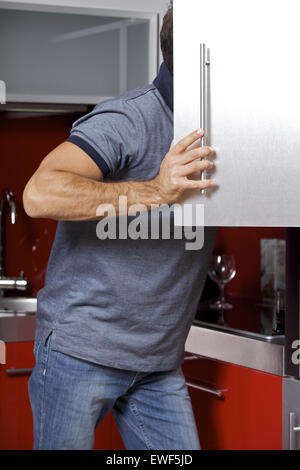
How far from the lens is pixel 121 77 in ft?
7.41

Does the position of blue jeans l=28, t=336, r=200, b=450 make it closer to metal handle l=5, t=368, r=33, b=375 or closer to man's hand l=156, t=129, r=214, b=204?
man's hand l=156, t=129, r=214, b=204

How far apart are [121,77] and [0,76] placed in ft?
1.26

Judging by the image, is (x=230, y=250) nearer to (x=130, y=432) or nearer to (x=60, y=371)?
(x=130, y=432)

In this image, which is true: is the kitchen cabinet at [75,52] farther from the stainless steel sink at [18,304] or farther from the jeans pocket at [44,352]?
the jeans pocket at [44,352]

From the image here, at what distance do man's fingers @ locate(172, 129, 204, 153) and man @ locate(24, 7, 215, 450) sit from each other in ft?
0.40

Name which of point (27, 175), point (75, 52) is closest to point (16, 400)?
point (27, 175)

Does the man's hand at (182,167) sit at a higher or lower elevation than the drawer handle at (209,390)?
higher

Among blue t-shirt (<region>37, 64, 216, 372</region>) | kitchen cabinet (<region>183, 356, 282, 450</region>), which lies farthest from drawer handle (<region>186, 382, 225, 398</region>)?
Result: blue t-shirt (<region>37, 64, 216, 372</region>)

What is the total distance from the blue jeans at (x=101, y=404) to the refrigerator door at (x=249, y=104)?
1.40 feet

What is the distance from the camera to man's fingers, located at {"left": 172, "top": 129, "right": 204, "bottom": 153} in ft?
3.28

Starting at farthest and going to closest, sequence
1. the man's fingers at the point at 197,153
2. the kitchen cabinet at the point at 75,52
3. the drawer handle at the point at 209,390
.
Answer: the kitchen cabinet at the point at 75,52 → the drawer handle at the point at 209,390 → the man's fingers at the point at 197,153

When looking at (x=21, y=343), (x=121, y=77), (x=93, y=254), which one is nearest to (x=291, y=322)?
(x=93, y=254)

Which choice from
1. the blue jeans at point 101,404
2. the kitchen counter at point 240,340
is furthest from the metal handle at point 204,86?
the kitchen counter at point 240,340

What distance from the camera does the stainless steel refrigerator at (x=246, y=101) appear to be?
100 cm
